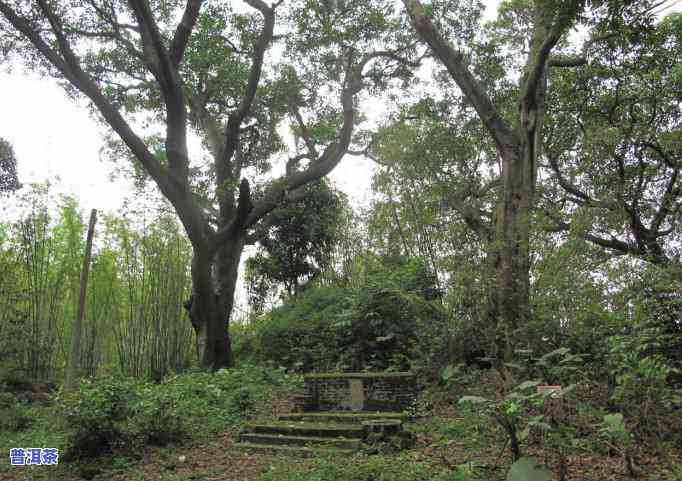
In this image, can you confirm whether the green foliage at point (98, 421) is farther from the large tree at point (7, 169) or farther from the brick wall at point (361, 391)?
the large tree at point (7, 169)

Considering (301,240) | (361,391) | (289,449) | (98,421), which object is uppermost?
(301,240)

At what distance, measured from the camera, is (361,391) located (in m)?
6.21

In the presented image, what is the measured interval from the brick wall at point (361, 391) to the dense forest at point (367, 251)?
30 cm

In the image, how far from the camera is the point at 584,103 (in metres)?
9.06

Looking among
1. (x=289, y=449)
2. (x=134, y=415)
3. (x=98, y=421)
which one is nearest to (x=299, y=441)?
(x=289, y=449)

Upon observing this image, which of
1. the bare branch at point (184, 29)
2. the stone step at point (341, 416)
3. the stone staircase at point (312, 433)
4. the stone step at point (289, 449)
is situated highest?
the bare branch at point (184, 29)

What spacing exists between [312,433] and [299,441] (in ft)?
0.84

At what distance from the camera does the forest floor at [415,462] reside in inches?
139

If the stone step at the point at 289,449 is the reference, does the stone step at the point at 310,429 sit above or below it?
above

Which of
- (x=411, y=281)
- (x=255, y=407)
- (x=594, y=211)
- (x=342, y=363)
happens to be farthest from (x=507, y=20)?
(x=255, y=407)

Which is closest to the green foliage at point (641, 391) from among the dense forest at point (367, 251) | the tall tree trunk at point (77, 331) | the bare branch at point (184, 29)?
the dense forest at point (367, 251)

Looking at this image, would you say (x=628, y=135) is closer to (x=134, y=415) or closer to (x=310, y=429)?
(x=310, y=429)

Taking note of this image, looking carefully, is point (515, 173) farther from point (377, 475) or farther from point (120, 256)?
point (120, 256)

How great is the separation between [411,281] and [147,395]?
4042mm
